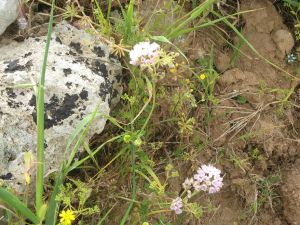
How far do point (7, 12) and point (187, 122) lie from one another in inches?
36.6

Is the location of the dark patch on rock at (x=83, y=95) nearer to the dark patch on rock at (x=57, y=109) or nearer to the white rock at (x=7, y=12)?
the dark patch on rock at (x=57, y=109)

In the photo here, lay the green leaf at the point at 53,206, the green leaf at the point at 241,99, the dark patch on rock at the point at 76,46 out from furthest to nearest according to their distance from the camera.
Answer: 1. the green leaf at the point at 241,99
2. the dark patch on rock at the point at 76,46
3. the green leaf at the point at 53,206

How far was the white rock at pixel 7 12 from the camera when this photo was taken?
7.13 feet

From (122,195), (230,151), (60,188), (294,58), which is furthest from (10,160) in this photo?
(294,58)

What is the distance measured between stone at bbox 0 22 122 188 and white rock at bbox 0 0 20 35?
0.11 m

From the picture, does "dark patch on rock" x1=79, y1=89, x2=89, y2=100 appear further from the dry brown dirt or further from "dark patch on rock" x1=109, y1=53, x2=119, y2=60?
the dry brown dirt

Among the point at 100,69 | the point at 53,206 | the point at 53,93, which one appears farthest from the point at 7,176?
the point at 100,69

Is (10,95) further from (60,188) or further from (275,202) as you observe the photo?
(275,202)

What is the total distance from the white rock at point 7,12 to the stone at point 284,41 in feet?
4.62

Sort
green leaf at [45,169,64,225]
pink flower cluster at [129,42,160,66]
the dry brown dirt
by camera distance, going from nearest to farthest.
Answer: green leaf at [45,169,64,225], pink flower cluster at [129,42,160,66], the dry brown dirt

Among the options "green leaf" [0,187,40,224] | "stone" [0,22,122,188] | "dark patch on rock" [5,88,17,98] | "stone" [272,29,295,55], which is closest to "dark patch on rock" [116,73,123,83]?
"stone" [0,22,122,188]

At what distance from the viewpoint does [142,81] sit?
2270mm

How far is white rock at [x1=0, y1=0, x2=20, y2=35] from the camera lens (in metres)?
2.17

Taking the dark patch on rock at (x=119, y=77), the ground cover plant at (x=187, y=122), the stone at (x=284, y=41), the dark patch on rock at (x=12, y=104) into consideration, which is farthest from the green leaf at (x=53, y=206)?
the stone at (x=284, y=41)
